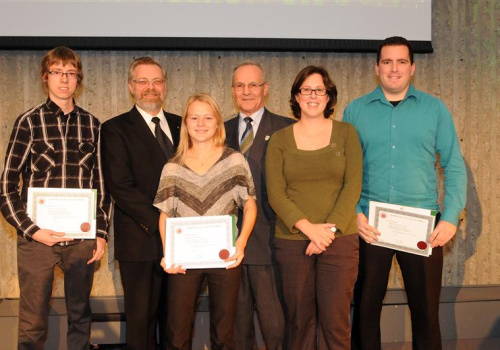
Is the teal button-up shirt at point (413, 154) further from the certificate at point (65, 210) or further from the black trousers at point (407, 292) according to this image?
the certificate at point (65, 210)

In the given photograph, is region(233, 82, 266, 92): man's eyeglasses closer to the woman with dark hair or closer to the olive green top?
the woman with dark hair

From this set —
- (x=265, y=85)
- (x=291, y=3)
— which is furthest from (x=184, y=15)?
Answer: (x=265, y=85)

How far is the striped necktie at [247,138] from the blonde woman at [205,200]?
26cm

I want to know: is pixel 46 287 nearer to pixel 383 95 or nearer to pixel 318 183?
pixel 318 183

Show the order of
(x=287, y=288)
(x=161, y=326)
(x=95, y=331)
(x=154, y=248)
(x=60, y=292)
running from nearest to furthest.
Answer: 1. (x=287, y=288)
2. (x=154, y=248)
3. (x=161, y=326)
4. (x=95, y=331)
5. (x=60, y=292)

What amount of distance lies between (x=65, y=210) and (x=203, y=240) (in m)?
0.75

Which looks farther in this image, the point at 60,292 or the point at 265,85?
the point at 60,292

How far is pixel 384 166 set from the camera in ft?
9.11

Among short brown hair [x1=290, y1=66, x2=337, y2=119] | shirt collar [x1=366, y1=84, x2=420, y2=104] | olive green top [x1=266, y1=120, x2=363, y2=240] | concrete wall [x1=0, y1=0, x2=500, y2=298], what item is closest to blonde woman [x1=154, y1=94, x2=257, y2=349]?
olive green top [x1=266, y1=120, x2=363, y2=240]

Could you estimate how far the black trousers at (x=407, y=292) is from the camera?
2.70m

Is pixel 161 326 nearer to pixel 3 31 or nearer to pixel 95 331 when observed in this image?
pixel 95 331

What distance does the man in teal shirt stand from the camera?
107 inches

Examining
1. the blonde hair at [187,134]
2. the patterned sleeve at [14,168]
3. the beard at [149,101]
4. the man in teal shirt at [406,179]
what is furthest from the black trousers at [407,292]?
the patterned sleeve at [14,168]

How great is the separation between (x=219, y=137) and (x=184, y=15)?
1.48 meters
